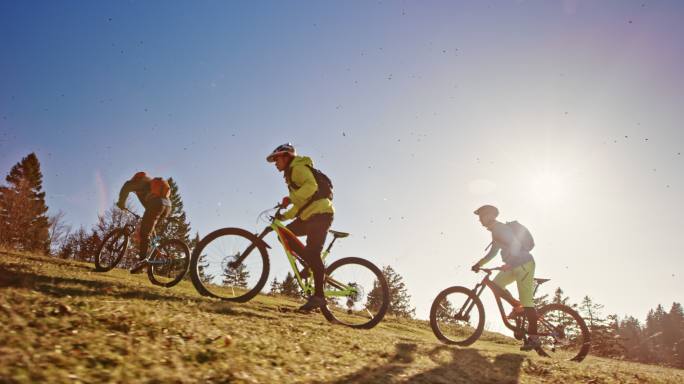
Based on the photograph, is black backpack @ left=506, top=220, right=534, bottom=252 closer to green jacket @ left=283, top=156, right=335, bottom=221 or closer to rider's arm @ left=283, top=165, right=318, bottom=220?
green jacket @ left=283, top=156, right=335, bottom=221

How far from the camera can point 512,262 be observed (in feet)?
25.8

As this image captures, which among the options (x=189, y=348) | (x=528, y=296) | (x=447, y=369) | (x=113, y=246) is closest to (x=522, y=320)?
(x=528, y=296)

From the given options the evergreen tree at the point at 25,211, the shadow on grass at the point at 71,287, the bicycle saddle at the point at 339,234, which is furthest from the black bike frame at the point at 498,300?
the evergreen tree at the point at 25,211

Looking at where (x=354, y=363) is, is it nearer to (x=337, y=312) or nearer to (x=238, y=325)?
(x=238, y=325)

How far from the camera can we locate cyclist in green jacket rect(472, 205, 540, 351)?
25.0 ft

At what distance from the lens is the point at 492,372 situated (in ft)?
16.7

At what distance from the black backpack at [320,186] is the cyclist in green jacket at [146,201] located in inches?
156

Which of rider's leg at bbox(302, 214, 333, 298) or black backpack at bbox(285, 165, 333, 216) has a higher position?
black backpack at bbox(285, 165, 333, 216)

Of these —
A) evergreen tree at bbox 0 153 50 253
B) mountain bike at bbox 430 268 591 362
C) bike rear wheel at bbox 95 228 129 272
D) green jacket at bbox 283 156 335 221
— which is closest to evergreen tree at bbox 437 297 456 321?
mountain bike at bbox 430 268 591 362

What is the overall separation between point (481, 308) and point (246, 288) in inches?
196

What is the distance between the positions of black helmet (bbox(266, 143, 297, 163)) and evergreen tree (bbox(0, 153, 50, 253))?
3786cm

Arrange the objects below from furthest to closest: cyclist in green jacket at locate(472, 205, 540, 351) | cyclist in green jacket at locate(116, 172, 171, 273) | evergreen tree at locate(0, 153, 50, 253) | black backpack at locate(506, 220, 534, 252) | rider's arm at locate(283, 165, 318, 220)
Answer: evergreen tree at locate(0, 153, 50, 253) → cyclist in green jacket at locate(116, 172, 171, 273) → black backpack at locate(506, 220, 534, 252) → cyclist in green jacket at locate(472, 205, 540, 351) → rider's arm at locate(283, 165, 318, 220)

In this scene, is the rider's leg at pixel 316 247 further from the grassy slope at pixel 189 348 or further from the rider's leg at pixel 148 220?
the rider's leg at pixel 148 220

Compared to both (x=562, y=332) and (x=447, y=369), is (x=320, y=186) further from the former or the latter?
(x=562, y=332)
